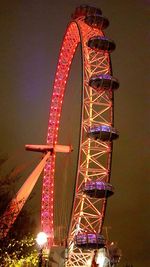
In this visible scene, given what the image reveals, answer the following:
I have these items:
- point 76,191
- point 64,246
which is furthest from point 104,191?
point 64,246

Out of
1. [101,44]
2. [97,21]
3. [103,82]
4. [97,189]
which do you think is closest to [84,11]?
[97,21]

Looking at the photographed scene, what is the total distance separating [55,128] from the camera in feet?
140

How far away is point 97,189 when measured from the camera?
3562 cm

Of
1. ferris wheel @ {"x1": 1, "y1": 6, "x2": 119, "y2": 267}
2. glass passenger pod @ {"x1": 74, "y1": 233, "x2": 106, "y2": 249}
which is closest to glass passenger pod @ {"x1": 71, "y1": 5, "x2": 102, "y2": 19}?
ferris wheel @ {"x1": 1, "y1": 6, "x2": 119, "y2": 267}

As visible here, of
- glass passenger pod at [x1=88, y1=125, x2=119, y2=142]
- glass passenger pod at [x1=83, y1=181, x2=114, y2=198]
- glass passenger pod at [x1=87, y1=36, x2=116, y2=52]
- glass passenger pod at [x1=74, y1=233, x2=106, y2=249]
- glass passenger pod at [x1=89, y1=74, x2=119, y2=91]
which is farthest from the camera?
glass passenger pod at [x1=87, y1=36, x2=116, y2=52]

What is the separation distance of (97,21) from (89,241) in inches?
633

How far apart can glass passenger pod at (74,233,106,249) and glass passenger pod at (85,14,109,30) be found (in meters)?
15.3

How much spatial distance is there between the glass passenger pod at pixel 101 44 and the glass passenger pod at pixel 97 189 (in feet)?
31.4

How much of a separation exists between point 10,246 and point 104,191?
41.1 ft

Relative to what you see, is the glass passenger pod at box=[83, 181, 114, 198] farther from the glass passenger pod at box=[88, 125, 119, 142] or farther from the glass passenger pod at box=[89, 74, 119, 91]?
the glass passenger pod at box=[89, 74, 119, 91]

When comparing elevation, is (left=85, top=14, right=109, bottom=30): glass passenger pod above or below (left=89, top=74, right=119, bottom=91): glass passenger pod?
above

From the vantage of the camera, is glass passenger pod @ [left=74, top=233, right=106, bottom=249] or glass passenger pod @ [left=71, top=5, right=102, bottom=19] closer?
glass passenger pod @ [left=74, top=233, right=106, bottom=249]

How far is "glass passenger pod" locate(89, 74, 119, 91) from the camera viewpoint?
37.0 metres

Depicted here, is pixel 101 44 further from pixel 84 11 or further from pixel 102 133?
pixel 102 133
